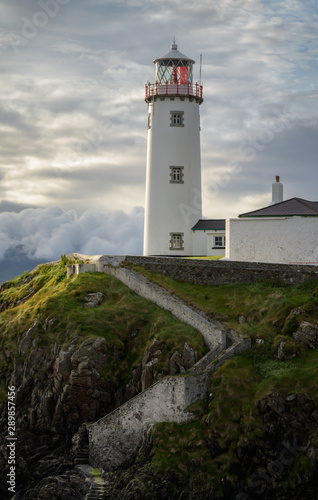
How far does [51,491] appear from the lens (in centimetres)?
3228

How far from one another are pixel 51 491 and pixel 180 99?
2986cm

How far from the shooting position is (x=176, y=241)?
2108 inches

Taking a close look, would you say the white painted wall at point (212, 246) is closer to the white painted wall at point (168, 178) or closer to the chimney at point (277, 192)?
the white painted wall at point (168, 178)

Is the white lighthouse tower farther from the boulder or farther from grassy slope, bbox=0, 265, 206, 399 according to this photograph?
the boulder

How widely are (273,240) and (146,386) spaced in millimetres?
13971

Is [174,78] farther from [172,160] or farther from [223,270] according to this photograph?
[223,270]

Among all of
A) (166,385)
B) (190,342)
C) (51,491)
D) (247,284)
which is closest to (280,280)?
(247,284)

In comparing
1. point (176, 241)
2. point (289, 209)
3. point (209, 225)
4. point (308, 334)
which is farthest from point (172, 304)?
point (209, 225)

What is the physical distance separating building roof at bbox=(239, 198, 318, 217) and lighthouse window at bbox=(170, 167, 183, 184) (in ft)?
24.0

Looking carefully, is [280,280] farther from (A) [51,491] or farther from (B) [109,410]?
(A) [51,491]

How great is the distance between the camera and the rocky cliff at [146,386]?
103 ft

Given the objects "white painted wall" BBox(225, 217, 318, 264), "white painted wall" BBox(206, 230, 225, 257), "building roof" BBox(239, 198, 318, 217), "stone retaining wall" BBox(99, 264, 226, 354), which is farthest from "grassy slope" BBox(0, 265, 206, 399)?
"white painted wall" BBox(206, 230, 225, 257)

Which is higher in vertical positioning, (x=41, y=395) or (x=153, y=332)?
(x=153, y=332)

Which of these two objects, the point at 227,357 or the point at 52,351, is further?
the point at 52,351
